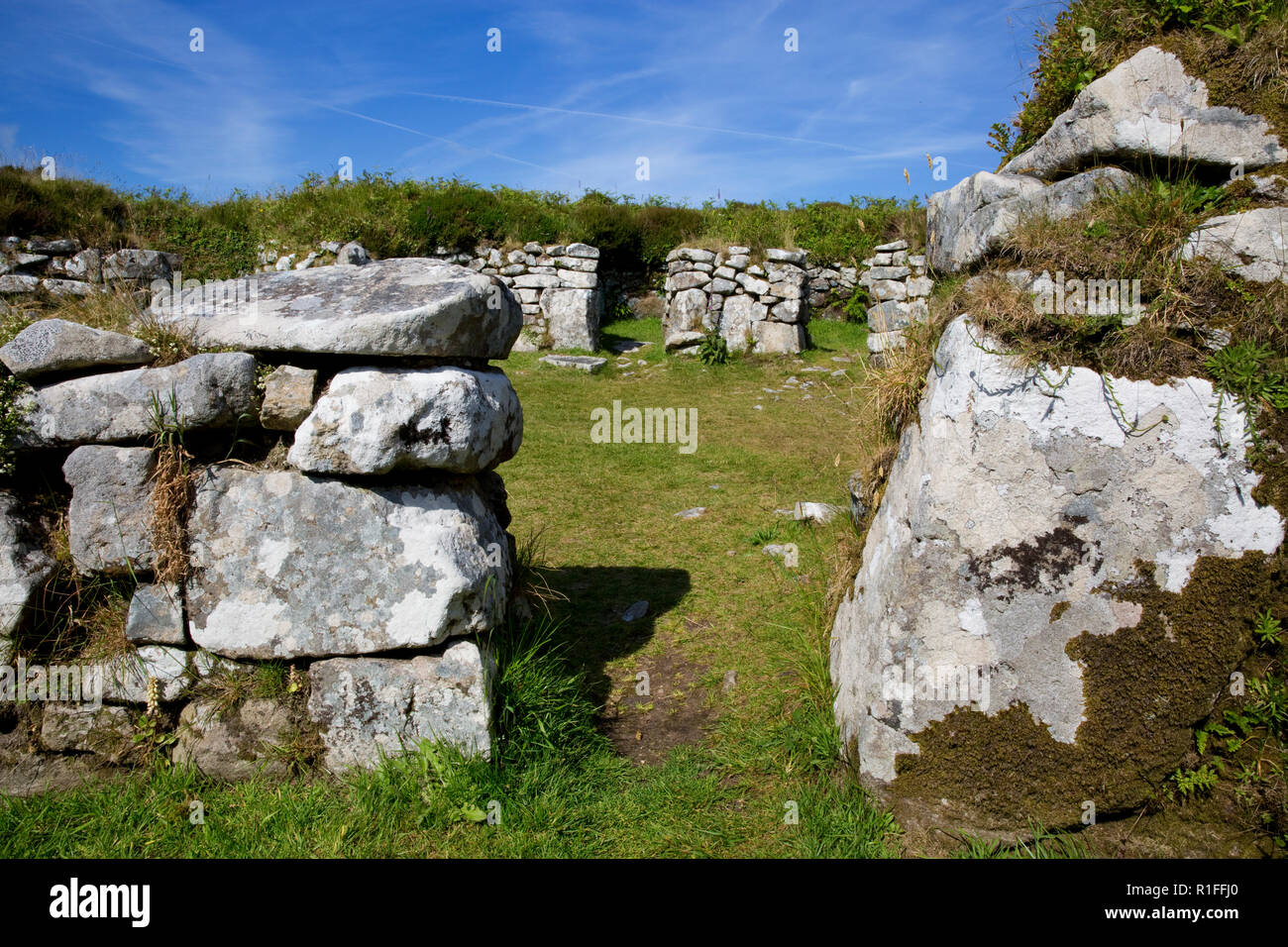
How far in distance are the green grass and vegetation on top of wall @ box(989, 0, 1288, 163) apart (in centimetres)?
250

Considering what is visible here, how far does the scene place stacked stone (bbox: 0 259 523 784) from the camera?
3383 mm

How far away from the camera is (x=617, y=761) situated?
12.4 ft

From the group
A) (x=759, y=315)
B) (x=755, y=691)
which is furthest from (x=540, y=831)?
(x=759, y=315)

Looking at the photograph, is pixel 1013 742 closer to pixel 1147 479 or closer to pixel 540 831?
pixel 1147 479

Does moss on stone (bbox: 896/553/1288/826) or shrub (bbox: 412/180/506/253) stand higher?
shrub (bbox: 412/180/506/253)

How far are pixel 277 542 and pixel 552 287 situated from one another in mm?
12523

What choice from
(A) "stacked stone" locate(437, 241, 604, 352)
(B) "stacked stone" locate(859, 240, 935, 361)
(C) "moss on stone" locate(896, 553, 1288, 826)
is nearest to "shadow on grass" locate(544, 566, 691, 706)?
(C) "moss on stone" locate(896, 553, 1288, 826)

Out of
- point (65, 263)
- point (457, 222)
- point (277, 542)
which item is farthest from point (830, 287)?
point (277, 542)

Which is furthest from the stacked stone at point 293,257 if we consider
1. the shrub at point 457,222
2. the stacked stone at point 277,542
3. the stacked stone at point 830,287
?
the stacked stone at point 277,542

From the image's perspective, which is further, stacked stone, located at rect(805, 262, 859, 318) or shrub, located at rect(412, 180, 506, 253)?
stacked stone, located at rect(805, 262, 859, 318)

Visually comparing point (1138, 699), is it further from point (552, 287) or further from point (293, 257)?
point (293, 257)

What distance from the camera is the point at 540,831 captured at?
3250 mm

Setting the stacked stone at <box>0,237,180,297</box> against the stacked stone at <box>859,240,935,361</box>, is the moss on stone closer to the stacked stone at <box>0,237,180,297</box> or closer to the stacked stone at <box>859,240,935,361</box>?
the stacked stone at <box>859,240,935,361</box>

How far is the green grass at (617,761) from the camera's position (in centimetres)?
317
